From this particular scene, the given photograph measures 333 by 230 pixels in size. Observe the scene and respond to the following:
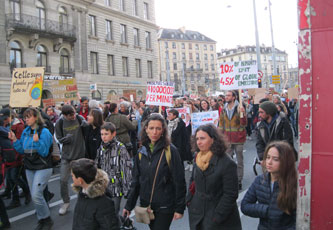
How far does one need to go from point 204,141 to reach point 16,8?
2720 centimetres

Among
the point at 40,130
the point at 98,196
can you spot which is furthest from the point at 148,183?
the point at 40,130

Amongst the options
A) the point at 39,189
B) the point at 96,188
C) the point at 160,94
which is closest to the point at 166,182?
the point at 96,188

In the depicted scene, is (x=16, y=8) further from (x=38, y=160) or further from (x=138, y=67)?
(x=38, y=160)

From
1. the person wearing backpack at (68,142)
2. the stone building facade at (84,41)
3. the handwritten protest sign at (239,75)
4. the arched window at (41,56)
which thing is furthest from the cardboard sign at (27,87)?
the arched window at (41,56)

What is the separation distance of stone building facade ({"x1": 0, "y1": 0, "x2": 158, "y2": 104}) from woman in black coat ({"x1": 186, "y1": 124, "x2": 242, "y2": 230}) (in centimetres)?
2465

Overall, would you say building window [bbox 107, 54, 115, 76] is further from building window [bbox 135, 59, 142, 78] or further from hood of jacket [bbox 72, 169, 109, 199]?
hood of jacket [bbox 72, 169, 109, 199]

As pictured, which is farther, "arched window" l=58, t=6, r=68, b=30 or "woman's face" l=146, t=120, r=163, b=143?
"arched window" l=58, t=6, r=68, b=30

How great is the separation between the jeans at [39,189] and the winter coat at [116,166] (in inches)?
41.7

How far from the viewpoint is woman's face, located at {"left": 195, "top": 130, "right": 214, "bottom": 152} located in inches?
115

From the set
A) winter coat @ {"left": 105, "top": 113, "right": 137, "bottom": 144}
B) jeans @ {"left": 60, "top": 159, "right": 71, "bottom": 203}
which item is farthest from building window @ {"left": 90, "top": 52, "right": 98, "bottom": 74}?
jeans @ {"left": 60, "top": 159, "right": 71, "bottom": 203}

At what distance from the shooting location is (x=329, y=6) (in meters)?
1.69

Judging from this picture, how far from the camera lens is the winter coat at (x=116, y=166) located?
407cm

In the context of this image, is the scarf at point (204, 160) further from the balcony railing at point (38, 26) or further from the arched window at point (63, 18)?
the arched window at point (63, 18)

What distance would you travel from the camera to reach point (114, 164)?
4.10 meters
